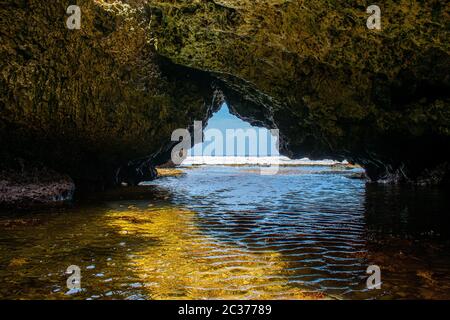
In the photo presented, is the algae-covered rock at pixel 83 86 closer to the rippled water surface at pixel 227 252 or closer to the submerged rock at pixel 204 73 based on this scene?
the submerged rock at pixel 204 73

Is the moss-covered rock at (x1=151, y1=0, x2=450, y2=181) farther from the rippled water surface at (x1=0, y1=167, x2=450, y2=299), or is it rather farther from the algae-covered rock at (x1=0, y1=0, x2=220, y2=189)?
the rippled water surface at (x1=0, y1=167, x2=450, y2=299)

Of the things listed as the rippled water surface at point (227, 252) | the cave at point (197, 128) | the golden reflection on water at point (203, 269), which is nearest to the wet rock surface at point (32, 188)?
the cave at point (197, 128)

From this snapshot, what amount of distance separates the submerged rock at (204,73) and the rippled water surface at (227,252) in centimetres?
575

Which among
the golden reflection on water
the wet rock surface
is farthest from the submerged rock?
the golden reflection on water

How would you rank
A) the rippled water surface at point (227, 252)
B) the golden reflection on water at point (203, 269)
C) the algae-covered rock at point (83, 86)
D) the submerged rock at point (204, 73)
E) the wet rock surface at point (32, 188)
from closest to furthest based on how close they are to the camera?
the golden reflection on water at point (203, 269) < the rippled water surface at point (227, 252) < the submerged rock at point (204, 73) < the algae-covered rock at point (83, 86) < the wet rock surface at point (32, 188)

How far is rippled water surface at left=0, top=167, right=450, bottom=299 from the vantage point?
19.0ft

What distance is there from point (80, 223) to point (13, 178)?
808cm

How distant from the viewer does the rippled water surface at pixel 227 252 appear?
228 inches

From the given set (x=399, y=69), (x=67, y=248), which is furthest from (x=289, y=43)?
(x=67, y=248)

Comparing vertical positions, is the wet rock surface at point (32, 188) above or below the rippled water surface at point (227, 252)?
above

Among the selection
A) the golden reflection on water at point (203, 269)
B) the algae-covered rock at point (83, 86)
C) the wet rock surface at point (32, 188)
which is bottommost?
the golden reflection on water at point (203, 269)

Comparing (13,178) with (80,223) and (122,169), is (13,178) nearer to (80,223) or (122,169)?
(80,223)

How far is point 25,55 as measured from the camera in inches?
607

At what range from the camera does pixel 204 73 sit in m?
22.5
